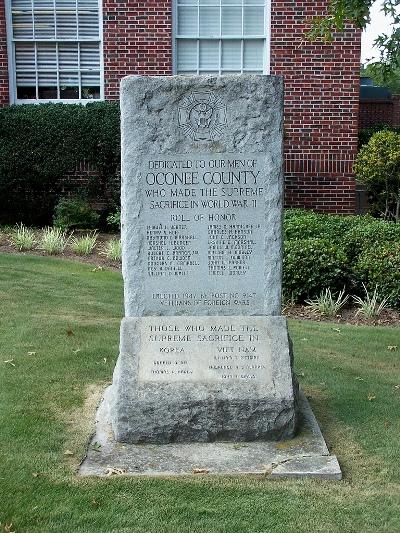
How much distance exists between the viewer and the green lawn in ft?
11.3

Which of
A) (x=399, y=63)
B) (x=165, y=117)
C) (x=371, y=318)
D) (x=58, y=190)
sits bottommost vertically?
(x=371, y=318)

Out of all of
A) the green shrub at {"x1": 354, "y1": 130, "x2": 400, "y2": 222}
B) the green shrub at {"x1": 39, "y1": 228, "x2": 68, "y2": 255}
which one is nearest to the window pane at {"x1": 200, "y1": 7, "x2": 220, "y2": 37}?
the green shrub at {"x1": 354, "y1": 130, "x2": 400, "y2": 222}

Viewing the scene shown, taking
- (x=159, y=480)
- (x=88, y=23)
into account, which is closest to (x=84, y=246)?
(x=88, y=23)

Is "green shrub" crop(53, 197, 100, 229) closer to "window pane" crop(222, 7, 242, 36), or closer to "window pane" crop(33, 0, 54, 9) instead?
"window pane" crop(33, 0, 54, 9)

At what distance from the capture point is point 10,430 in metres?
4.39

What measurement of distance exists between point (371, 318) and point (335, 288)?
0.61m

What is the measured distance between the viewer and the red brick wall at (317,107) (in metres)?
12.0

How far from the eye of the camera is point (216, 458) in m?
4.07

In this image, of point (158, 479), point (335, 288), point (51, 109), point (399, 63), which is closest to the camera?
point (158, 479)

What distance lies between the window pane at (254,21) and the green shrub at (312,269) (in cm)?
551

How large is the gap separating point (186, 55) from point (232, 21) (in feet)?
3.36

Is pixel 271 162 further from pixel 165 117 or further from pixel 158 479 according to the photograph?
pixel 158 479

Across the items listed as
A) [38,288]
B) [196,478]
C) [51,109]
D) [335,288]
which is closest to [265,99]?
[196,478]

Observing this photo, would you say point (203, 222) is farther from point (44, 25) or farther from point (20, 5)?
point (20, 5)
